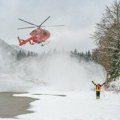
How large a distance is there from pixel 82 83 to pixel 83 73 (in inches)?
123

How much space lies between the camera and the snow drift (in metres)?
63.7

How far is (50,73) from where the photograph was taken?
78.9m

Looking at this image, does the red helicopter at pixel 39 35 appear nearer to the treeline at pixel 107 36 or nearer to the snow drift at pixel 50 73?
the treeline at pixel 107 36

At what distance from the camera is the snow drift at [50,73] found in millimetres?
63688

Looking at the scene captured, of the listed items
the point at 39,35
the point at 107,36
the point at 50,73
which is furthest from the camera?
the point at 50,73

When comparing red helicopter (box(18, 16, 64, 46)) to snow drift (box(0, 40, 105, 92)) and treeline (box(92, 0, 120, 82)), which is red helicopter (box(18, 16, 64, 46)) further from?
snow drift (box(0, 40, 105, 92))

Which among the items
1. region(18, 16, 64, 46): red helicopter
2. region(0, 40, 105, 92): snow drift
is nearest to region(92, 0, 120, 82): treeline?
region(18, 16, 64, 46): red helicopter

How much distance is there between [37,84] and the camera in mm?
66438

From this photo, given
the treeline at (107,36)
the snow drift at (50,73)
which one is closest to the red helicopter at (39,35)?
the treeline at (107,36)

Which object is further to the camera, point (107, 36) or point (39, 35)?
point (39, 35)

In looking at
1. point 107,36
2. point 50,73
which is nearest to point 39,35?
point 107,36

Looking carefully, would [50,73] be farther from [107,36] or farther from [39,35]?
[107,36]

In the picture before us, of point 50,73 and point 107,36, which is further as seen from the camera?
point 50,73

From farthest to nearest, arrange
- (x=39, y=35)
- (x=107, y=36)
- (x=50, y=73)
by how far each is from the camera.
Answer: (x=50, y=73)
(x=39, y=35)
(x=107, y=36)
